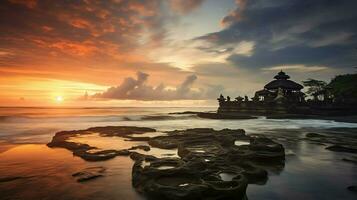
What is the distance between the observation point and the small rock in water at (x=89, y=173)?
407 inches

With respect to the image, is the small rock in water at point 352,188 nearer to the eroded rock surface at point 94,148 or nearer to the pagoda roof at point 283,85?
the eroded rock surface at point 94,148

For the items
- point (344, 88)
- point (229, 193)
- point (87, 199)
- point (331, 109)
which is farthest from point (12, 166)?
point (344, 88)

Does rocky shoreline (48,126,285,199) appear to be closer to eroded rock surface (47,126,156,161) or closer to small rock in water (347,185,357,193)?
eroded rock surface (47,126,156,161)

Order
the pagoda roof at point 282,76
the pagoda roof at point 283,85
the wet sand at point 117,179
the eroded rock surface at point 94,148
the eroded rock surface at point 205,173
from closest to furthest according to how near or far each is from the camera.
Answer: the eroded rock surface at point 205,173
the wet sand at point 117,179
the eroded rock surface at point 94,148
the pagoda roof at point 283,85
the pagoda roof at point 282,76

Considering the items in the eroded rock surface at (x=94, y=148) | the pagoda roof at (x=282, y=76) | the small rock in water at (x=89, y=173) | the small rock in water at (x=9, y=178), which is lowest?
the small rock in water at (x=9, y=178)

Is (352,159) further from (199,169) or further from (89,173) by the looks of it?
(89,173)

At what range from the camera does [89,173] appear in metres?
10.9

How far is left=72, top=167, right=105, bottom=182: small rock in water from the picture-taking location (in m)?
10.3

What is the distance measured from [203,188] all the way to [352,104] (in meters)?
53.5

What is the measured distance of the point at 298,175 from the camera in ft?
36.5

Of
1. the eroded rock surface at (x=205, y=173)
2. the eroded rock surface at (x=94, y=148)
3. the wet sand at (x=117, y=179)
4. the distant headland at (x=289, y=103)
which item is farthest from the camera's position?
the distant headland at (x=289, y=103)

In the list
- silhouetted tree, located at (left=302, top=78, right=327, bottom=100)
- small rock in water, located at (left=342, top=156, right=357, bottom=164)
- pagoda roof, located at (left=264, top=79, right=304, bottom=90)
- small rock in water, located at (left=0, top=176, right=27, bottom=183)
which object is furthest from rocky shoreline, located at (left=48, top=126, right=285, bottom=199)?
silhouetted tree, located at (left=302, top=78, right=327, bottom=100)

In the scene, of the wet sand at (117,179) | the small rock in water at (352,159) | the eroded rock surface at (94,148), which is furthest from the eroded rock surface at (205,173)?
the small rock in water at (352,159)

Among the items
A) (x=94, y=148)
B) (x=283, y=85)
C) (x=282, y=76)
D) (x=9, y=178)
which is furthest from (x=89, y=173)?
(x=282, y=76)
